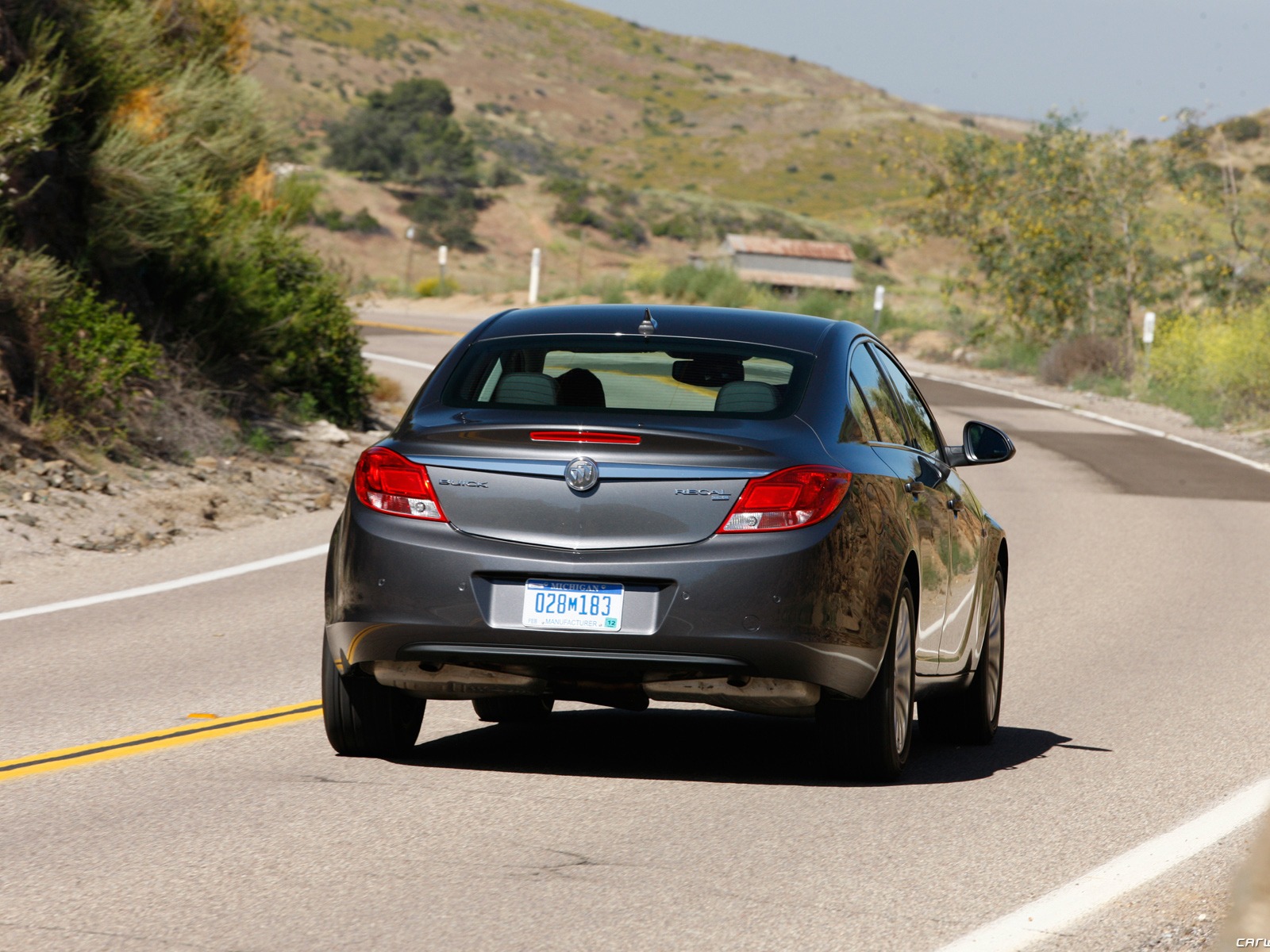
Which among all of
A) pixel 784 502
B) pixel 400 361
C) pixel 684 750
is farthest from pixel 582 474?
pixel 400 361

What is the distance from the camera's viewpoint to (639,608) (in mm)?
6082

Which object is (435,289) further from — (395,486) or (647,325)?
(395,486)

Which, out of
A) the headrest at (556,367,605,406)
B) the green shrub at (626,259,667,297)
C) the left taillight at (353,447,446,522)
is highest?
the headrest at (556,367,605,406)

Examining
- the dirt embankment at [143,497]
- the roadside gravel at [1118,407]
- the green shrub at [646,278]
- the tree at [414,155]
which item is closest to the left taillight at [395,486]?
the dirt embankment at [143,497]

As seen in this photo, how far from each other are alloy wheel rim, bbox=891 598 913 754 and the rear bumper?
0.37 m

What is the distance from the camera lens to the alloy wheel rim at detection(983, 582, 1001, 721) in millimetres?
8055

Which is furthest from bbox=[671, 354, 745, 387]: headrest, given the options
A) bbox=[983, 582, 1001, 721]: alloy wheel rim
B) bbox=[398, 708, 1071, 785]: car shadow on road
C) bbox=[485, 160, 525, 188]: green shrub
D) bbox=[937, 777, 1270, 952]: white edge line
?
bbox=[485, 160, 525, 188]: green shrub

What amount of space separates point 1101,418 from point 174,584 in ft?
67.7

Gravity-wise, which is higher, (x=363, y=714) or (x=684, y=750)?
(x=363, y=714)

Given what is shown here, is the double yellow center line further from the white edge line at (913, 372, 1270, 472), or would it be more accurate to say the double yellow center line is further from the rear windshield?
the white edge line at (913, 372, 1270, 472)

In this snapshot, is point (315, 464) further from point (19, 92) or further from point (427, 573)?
point (427, 573)

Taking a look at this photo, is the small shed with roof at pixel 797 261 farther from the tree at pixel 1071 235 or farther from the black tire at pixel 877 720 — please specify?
the black tire at pixel 877 720

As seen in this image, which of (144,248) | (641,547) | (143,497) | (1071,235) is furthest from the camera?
(1071,235)

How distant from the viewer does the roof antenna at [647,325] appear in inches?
274
